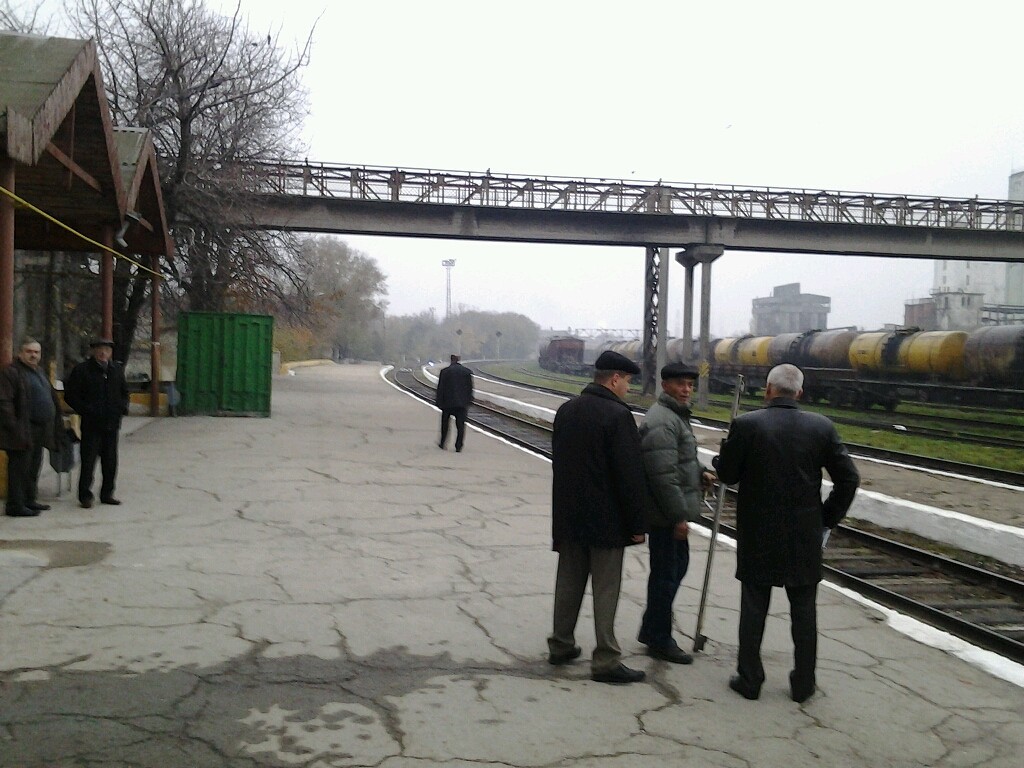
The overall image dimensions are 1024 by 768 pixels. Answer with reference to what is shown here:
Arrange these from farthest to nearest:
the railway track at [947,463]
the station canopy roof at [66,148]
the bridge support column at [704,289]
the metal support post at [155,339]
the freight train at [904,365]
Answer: the bridge support column at [704,289] < the freight train at [904,365] < the metal support post at [155,339] < the railway track at [947,463] < the station canopy roof at [66,148]

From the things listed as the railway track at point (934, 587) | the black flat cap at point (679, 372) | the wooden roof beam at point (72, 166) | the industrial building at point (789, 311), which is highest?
the industrial building at point (789, 311)

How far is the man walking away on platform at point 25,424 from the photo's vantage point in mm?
8039

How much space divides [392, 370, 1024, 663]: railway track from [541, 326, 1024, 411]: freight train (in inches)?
798

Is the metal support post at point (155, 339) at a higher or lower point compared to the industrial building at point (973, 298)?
lower

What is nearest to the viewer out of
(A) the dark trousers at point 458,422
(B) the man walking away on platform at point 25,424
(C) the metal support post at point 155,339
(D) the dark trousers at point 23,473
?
(B) the man walking away on platform at point 25,424

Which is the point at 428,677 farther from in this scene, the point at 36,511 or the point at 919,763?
the point at 36,511

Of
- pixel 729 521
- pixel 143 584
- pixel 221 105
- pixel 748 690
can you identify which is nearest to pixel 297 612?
pixel 143 584

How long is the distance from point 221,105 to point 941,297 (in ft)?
271

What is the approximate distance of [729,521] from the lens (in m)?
10.8

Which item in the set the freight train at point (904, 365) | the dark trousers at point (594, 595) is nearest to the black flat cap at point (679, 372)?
the dark trousers at point (594, 595)

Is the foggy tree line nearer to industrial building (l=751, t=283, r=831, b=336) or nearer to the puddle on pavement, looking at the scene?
the puddle on pavement

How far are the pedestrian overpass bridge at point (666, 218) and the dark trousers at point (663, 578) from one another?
2475cm

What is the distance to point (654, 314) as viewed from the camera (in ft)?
121

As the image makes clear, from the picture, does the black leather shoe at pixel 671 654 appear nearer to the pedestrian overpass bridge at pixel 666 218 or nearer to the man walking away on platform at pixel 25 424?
the man walking away on platform at pixel 25 424
